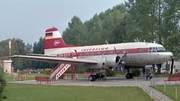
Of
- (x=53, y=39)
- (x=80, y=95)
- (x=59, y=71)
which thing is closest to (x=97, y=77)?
(x=59, y=71)

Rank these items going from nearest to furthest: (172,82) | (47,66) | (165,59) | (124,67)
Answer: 1. (172,82)
2. (165,59)
3. (124,67)
4. (47,66)

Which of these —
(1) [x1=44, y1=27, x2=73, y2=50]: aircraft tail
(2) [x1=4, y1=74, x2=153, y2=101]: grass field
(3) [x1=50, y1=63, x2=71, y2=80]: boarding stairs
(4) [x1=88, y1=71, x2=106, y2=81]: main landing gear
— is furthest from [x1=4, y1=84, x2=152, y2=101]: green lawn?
(1) [x1=44, y1=27, x2=73, y2=50]: aircraft tail

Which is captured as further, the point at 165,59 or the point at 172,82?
the point at 165,59

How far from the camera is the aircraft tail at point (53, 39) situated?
4491 centimetres

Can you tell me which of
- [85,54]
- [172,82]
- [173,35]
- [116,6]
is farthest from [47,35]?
[116,6]

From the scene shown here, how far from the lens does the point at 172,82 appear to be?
2994 centimetres

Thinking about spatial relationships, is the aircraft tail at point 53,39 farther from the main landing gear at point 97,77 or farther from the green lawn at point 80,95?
the green lawn at point 80,95

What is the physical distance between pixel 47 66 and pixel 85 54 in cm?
7203

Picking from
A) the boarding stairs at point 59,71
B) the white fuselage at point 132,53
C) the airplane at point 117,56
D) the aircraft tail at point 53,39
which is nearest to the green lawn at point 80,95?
the airplane at point 117,56

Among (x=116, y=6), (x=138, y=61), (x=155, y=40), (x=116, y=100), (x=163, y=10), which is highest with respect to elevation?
(x=116, y=6)

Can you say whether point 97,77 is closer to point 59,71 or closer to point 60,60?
point 60,60

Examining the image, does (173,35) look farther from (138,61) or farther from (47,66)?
(47,66)

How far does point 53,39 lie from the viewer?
45625 mm

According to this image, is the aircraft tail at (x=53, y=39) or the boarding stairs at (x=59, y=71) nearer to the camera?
the boarding stairs at (x=59, y=71)
